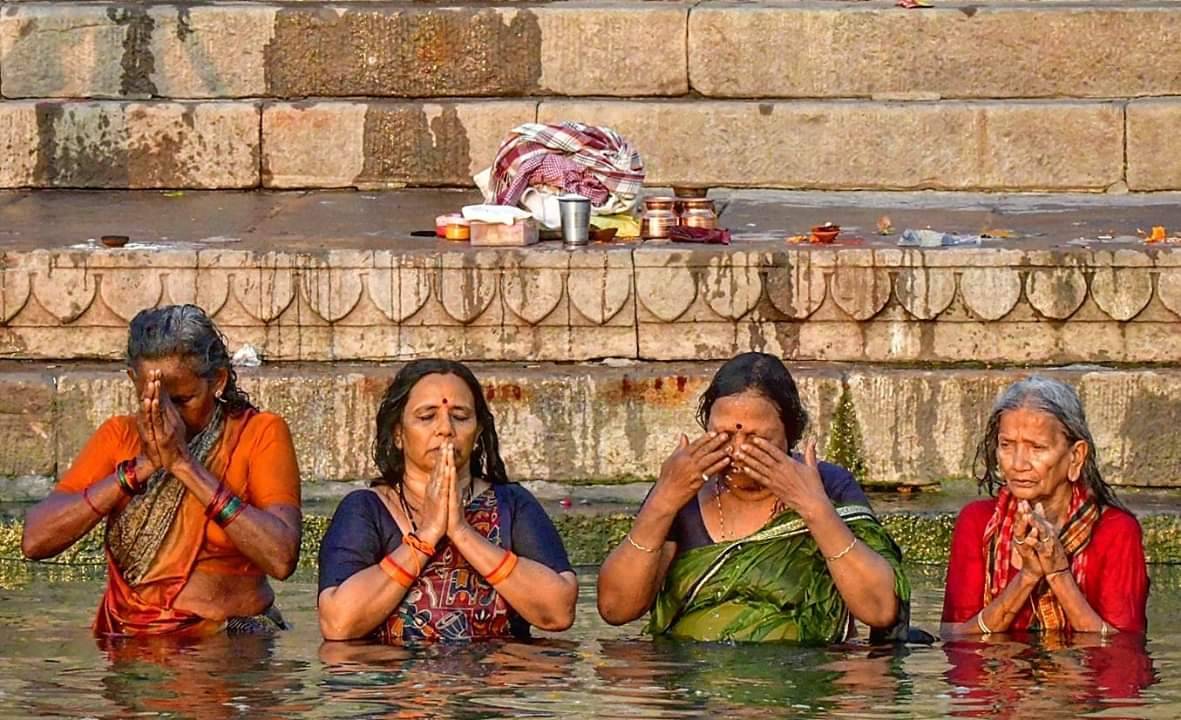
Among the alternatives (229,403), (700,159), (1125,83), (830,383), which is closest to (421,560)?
(229,403)

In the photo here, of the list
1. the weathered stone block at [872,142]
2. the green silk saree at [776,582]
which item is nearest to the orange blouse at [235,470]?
the green silk saree at [776,582]

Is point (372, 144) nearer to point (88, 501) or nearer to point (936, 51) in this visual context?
point (936, 51)

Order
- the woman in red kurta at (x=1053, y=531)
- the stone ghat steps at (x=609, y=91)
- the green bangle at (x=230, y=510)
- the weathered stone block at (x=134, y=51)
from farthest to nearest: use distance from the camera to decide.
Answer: the weathered stone block at (x=134, y=51)
the stone ghat steps at (x=609, y=91)
the green bangle at (x=230, y=510)
the woman in red kurta at (x=1053, y=531)

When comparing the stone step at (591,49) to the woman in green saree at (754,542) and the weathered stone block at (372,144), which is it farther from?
the woman in green saree at (754,542)

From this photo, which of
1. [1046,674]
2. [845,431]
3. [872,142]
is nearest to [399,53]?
[872,142]

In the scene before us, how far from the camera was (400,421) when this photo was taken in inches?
220

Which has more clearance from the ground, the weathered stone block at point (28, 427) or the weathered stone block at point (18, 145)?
the weathered stone block at point (18, 145)

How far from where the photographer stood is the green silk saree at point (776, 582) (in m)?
5.51

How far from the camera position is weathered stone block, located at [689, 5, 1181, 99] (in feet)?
33.0

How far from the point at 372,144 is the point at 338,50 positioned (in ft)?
1.59

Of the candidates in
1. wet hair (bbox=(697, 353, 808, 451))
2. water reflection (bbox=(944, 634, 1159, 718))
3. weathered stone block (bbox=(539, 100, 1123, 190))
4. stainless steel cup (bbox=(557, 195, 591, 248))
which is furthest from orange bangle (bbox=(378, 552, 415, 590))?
weathered stone block (bbox=(539, 100, 1123, 190))

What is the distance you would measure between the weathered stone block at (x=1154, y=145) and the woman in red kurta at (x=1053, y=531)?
4.48 m

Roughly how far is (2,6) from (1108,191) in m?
4.68

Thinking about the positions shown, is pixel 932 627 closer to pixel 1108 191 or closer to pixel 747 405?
pixel 747 405
